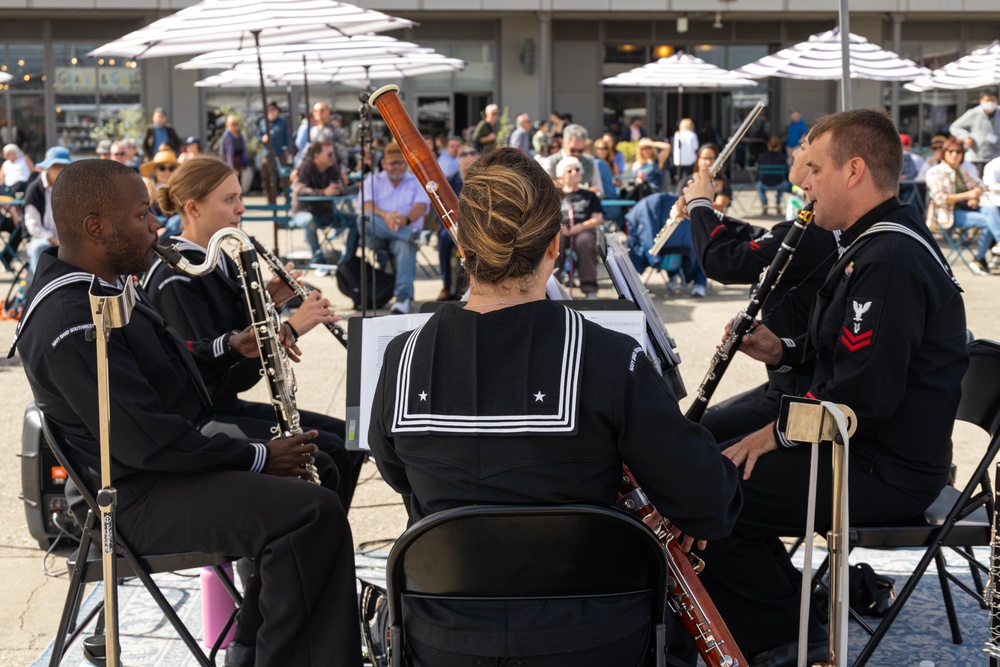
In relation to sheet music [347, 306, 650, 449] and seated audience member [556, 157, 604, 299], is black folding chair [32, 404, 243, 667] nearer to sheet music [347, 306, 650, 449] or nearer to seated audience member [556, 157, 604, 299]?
sheet music [347, 306, 650, 449]

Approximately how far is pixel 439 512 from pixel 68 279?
139 centimetres

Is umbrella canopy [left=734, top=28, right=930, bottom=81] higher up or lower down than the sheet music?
Answer: higher up

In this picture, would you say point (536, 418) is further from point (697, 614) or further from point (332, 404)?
point (332, 404)

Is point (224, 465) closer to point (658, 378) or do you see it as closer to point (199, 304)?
point (199, 304)

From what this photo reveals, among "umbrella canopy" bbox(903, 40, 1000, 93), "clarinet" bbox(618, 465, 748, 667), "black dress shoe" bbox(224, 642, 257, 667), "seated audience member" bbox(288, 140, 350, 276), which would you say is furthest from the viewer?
"umbrella canopy" bbox(903, 40, 1000, 93)

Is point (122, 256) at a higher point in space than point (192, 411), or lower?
higher

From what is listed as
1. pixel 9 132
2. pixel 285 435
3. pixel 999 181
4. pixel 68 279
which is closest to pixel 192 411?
pixel 285 435

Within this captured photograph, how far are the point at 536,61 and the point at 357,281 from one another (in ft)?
56.6

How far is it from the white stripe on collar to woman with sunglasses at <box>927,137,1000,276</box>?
35.9ft

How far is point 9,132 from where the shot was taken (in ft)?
81.4

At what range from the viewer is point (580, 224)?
10.0 m

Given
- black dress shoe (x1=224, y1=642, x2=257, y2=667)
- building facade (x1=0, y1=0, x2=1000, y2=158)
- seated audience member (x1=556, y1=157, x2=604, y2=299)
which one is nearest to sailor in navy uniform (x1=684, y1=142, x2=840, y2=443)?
black dress shoe (x1=224, y1=642, x2=257, y2=667)

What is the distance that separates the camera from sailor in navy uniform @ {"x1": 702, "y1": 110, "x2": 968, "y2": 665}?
2865mm

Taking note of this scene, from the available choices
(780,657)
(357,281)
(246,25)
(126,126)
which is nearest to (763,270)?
(780,657)
